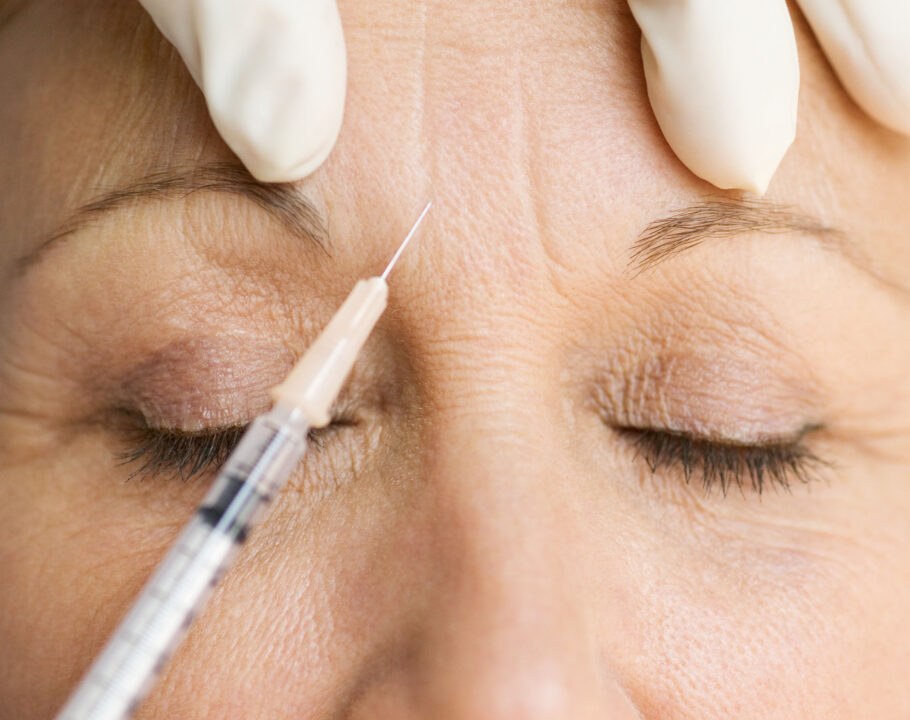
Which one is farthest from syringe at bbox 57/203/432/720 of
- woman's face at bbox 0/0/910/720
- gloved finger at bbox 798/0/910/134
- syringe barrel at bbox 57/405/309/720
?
gloved finger at bbox 798/0/910/134

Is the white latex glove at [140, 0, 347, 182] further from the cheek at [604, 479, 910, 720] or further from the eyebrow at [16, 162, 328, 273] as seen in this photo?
the cheek at [604, 479, 910, 720]

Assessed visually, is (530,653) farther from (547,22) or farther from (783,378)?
(547,22)

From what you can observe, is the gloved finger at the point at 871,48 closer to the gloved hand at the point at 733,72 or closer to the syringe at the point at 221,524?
the gloved hand at the point at 733,72

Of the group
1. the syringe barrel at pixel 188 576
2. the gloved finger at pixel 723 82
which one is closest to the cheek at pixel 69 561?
the syringe barrel at pixel 188 576

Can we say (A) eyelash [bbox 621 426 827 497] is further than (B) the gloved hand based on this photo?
Yes

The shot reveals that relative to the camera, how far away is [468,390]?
0.82 m

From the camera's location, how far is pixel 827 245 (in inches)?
36.7

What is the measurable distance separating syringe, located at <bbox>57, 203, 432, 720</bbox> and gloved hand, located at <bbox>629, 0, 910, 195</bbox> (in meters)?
0.32

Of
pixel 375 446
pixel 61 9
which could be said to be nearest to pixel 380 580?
pixel 375 446

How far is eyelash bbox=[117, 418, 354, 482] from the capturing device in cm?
88

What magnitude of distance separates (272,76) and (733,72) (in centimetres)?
39

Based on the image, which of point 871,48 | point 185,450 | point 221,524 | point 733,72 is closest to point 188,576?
point 221,524

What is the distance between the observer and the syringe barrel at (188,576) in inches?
25.6

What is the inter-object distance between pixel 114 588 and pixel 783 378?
2.16 feet
